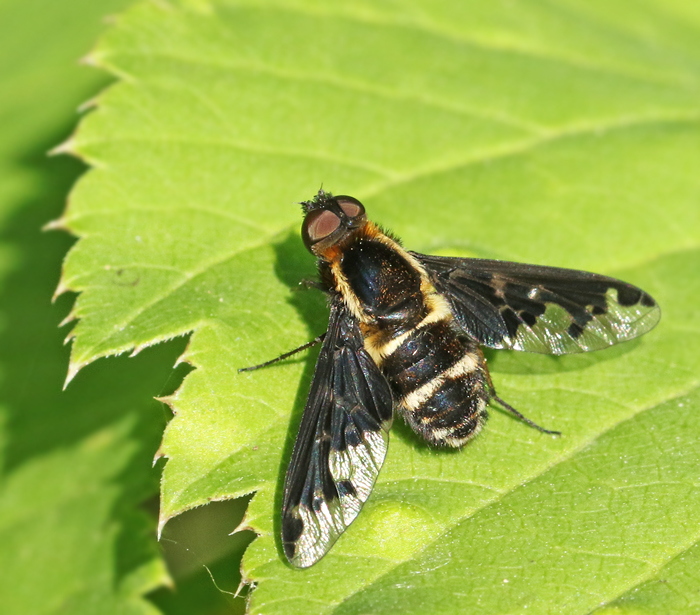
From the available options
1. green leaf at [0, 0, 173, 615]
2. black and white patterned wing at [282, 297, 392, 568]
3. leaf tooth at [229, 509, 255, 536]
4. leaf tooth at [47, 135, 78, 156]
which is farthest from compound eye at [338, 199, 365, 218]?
leaf tooth at [47, 135, 78, 156]

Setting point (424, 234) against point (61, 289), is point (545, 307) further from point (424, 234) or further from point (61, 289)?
point (61, 289)

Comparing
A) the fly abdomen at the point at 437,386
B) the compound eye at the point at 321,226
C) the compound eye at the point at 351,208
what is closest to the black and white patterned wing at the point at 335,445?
the fly abdomen at the point at 437,386

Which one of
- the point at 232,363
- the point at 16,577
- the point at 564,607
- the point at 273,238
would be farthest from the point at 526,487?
the point at 16,577

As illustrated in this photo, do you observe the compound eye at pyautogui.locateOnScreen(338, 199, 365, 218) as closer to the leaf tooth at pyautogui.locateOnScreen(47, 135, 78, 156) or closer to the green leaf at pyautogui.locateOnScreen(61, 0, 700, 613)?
the green leaf at pyautogui.locateOnScreen(61, 0, 700, 613)

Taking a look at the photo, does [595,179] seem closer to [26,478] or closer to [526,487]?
[526,487]

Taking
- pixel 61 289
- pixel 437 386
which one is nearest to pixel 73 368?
pixel 61 289
